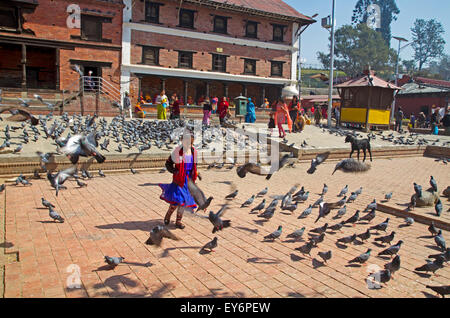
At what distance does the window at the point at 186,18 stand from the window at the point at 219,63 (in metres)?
3.23

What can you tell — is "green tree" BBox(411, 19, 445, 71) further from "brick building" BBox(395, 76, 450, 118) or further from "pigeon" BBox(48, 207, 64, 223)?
"pigeon" BBox(48, 207, 64, 223)

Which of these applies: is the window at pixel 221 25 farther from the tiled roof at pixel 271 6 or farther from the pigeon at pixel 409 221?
the pigeon at pixel 409 221

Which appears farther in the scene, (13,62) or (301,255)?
(13,62)

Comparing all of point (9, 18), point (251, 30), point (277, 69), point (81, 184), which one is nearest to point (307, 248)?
point (81, 184)

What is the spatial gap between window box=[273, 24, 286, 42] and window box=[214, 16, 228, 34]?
5049mm

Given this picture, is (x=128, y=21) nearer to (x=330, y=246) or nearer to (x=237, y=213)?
(x=237, y=213)

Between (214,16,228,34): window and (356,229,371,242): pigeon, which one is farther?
(214,16,228,34): window

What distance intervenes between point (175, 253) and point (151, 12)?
2659cm

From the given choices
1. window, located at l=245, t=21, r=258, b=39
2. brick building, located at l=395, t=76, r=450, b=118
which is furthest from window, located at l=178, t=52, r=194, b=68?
brick building, located at l=395, t=76, r=450, b=118

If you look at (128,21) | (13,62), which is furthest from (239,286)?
(13,62)

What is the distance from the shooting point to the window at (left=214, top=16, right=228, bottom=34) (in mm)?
30594

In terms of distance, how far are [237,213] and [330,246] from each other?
2.17m

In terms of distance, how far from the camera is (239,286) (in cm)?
414

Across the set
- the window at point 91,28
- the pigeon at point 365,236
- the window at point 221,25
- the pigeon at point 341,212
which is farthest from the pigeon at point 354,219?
the window at point 221,25
